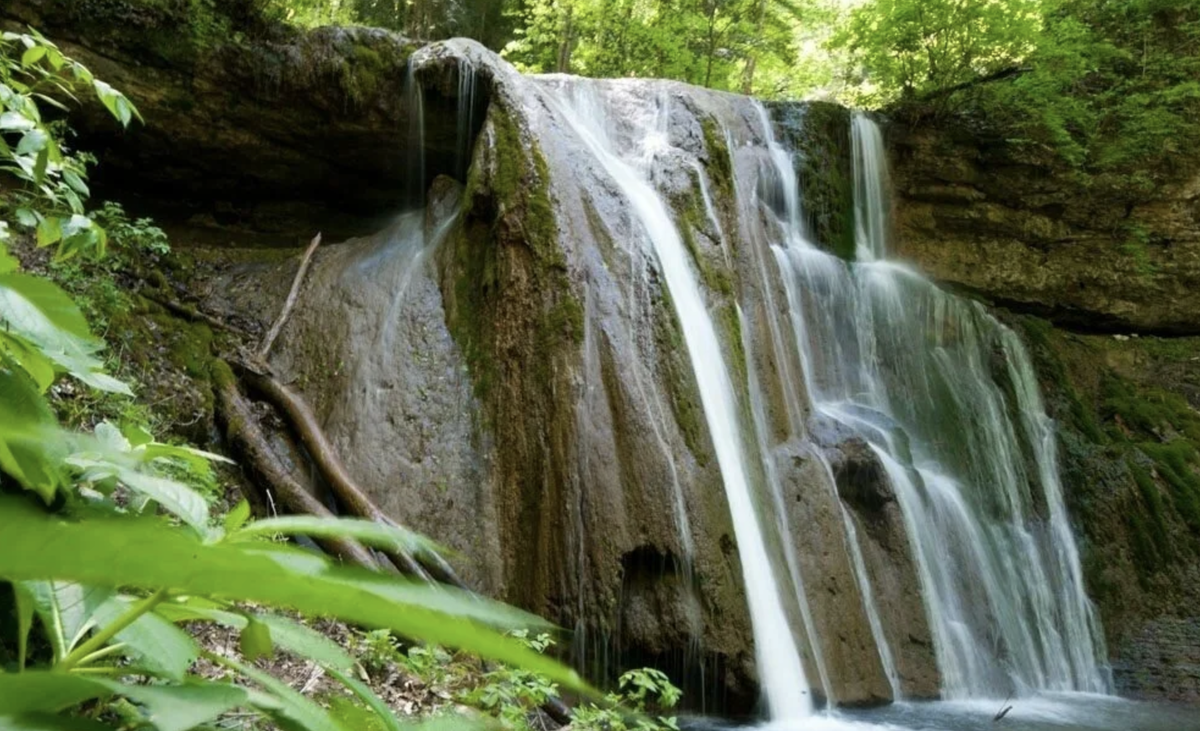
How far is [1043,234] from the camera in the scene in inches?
Result: 529

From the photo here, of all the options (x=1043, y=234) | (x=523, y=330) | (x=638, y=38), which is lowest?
(x=523, y=330)

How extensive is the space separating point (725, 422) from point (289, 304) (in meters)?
4.15

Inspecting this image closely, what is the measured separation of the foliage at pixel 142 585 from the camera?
0.37m

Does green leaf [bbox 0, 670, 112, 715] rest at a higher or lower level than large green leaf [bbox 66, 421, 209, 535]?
lower

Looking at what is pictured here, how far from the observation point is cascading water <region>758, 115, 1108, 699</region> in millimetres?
8875

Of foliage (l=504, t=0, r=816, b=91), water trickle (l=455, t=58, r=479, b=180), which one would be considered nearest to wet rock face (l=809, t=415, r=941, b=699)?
water trickle (l=455, t=58, r=479, b=180)

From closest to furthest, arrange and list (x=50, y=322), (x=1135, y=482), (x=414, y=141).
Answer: (x=50, y=322) < (x=414, y=141) < (x=1135, y=482)

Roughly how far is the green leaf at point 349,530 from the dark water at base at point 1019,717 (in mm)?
5705

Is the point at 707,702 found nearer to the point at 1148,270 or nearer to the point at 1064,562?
the point at 1064,562

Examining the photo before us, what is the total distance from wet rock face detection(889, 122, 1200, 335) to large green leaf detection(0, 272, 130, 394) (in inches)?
529

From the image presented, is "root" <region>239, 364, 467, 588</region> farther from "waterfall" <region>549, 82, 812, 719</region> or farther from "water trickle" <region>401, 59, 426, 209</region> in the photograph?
"water trickle" <region>401, 59, 426, 209</region>

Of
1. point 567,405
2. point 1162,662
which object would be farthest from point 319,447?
point 1162,662

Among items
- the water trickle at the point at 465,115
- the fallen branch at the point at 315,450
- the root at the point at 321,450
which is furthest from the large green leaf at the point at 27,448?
the water trickle at the point at 465,115

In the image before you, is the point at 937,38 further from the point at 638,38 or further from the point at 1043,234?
the point at 638,38
